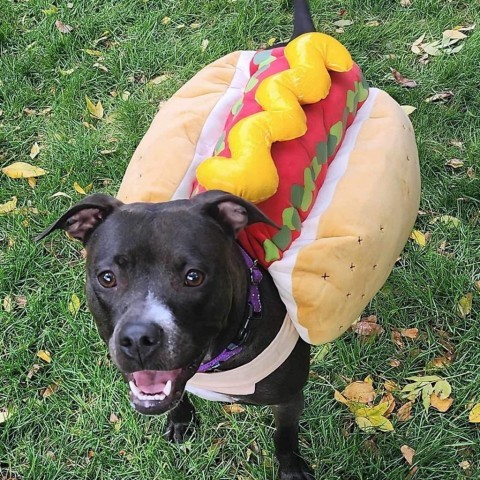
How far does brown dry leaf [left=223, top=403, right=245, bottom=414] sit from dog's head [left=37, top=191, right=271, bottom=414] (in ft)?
3.06

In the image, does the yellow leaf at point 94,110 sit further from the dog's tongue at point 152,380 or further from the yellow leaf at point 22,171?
the dog's tongue at point 152,380

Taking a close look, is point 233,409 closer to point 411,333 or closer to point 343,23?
point 411,333

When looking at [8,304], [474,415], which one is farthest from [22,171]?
[474,415]

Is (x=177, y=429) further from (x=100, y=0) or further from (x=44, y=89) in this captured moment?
(x=100, y=0)

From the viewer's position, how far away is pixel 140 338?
188 centimetres

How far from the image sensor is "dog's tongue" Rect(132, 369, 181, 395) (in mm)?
2082

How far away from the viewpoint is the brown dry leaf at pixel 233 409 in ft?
9.74

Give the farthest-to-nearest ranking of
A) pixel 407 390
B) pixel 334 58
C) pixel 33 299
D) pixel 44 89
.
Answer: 1. pixel 44 89
2. pixel 33 299
3. pixel 407 390
4. pixel 334 58

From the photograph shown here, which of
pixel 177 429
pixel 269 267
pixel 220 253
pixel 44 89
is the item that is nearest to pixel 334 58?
pixel 269 267

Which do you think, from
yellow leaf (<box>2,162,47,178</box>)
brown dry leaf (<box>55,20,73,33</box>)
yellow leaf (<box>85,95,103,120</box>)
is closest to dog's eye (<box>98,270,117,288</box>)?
yellow leaf (<box>2,162,47,178</box>)

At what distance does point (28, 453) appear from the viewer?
2912mm

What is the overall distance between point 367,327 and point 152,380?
4.39 feet

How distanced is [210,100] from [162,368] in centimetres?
136

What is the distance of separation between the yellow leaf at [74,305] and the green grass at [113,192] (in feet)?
0.10
